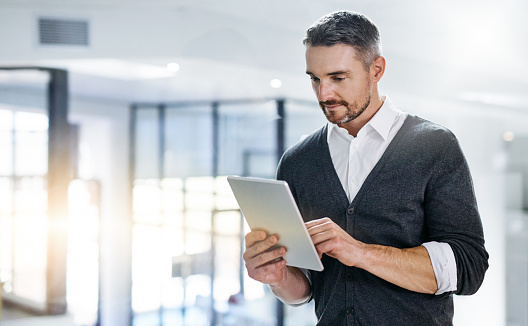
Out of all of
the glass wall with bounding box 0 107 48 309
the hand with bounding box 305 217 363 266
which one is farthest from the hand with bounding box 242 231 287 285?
the glass wall with bounding box 0 107 48 309

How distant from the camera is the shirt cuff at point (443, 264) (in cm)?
111

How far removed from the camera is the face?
4.04ft

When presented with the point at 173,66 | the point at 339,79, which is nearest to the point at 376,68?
the point at 339,79

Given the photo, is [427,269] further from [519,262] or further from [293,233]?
[519,262]

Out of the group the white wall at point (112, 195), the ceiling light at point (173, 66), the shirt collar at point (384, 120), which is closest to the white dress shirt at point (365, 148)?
the shirt collar at point (384, 120)

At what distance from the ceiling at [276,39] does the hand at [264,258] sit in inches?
82.3

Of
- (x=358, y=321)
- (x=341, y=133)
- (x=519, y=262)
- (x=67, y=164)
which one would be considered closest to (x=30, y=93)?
(x=67, y=164)

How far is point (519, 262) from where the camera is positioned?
335cm

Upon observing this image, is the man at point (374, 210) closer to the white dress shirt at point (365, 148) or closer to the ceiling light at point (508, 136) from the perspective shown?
the white dress shirt at point (365, 148)

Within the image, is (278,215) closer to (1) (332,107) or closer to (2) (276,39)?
(1) (332,107)

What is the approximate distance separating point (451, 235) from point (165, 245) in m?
5.93

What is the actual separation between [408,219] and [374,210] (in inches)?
3.2

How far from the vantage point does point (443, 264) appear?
1.11 meters

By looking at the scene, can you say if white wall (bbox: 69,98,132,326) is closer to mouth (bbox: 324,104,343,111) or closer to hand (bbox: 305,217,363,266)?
mouth (bbox: 324,104,343,111)
